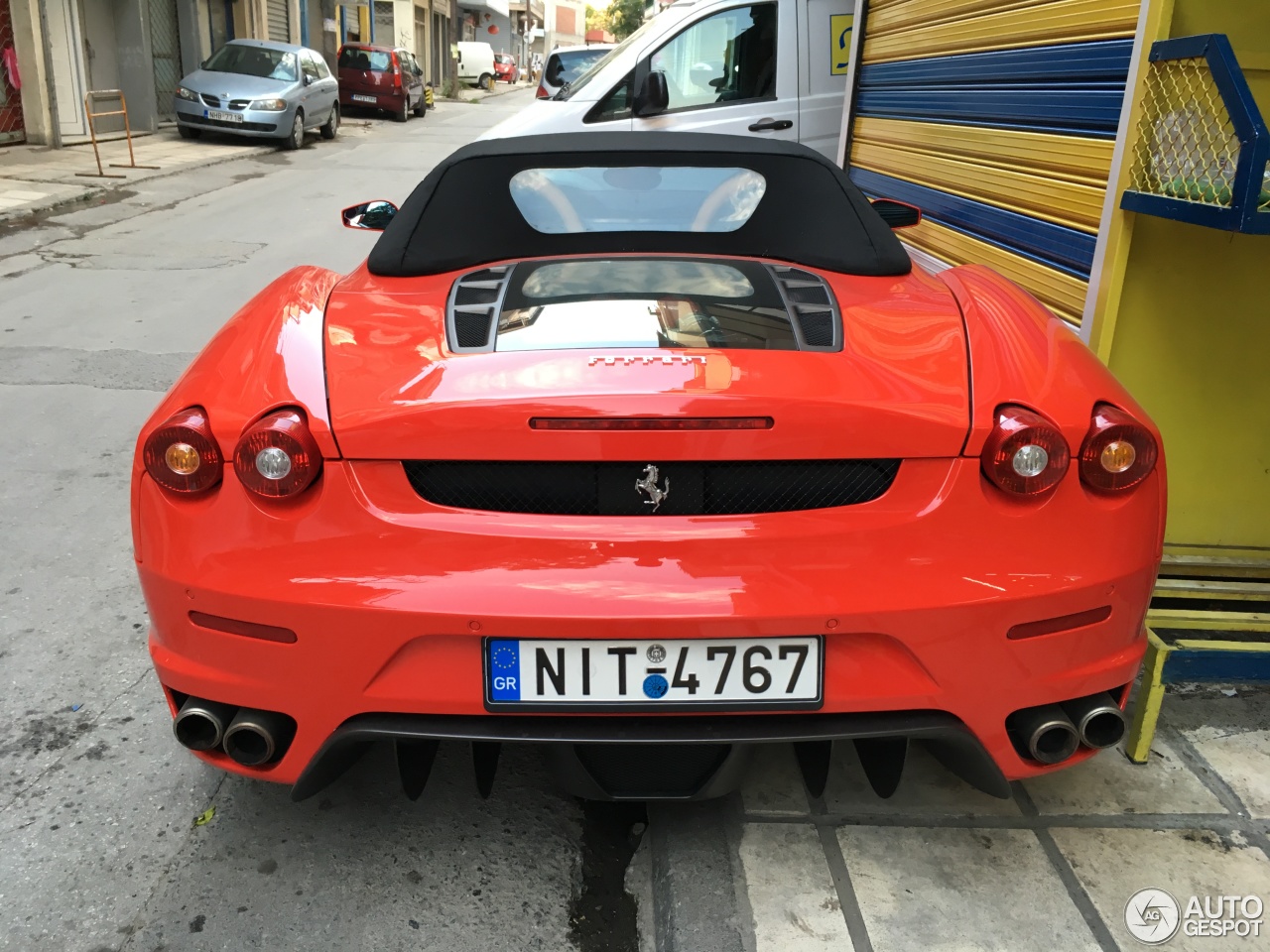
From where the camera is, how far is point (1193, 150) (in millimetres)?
2887

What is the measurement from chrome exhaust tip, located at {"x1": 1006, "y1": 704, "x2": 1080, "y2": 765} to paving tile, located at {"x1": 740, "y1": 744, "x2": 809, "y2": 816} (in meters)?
0.57

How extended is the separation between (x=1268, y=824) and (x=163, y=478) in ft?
7.89

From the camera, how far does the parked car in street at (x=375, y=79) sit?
95.2 feet

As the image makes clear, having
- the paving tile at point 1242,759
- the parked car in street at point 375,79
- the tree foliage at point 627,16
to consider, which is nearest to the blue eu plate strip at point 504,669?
the paving tile at point 1242,759

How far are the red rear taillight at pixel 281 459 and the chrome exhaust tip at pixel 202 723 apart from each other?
431mm

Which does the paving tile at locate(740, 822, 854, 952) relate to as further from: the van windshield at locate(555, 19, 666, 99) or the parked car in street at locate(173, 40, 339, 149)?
the parked car in street at locate(173, 40, 339, 149)

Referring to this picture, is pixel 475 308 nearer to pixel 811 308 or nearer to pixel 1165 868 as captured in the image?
pixel 811 308

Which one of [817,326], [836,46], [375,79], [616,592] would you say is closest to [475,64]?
[375,79]

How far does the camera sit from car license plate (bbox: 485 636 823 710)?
1.99m

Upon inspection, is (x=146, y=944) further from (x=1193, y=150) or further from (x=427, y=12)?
(x=427, y=12)

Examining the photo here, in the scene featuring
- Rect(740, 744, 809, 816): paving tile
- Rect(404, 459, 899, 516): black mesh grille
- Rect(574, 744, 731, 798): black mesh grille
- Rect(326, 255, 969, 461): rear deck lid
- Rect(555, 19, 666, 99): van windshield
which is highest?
Rect(555, 19, 666, 99): van windshield

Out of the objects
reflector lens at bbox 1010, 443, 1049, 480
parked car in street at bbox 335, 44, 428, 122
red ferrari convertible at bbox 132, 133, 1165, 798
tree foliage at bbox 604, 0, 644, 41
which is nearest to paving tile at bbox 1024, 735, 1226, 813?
red ferrari convertible at bbox 132, 133, 1165, 798

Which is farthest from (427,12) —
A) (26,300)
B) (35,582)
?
(35,582)

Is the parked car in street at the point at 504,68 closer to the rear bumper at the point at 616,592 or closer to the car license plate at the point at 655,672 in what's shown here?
the rear bumper at the point at 616,592
